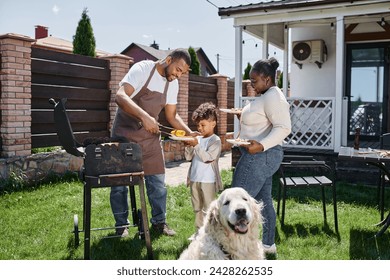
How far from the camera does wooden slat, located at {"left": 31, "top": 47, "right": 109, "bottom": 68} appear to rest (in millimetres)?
6513

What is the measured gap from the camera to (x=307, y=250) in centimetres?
378

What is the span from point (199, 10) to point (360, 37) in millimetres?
6754

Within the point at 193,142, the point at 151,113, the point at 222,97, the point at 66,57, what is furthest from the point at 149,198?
the point at 222,97

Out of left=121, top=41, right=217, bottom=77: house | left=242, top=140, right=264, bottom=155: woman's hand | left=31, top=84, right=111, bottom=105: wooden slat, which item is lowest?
left=242, top=140, right=264, bottom=155: woman's hand

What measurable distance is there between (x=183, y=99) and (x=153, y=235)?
613 cm

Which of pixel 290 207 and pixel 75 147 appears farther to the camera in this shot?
pixel 290 207

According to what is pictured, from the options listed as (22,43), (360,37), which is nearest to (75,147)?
(22,43)

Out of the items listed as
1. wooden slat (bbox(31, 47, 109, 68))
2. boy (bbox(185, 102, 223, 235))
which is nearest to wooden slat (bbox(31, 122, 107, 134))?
wooden slat (bbox(31, 47, 109, 68))

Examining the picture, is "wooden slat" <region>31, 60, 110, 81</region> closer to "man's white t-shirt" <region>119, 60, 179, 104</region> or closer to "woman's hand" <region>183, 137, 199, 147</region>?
"man's white t-shirt" <region>119, 60, 179, 104</region>

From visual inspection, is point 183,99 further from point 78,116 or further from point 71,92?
point 71,92

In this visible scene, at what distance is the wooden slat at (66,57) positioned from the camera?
21.4ft

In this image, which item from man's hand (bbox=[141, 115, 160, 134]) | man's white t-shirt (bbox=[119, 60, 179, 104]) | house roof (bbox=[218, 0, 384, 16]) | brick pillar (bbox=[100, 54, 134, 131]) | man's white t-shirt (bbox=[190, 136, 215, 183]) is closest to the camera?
man's hand (bbox=[141, 115, 160, 134])

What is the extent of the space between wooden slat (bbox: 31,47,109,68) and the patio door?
582 centimetres

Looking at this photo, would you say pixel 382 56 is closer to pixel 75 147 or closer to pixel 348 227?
pixel 348 227
